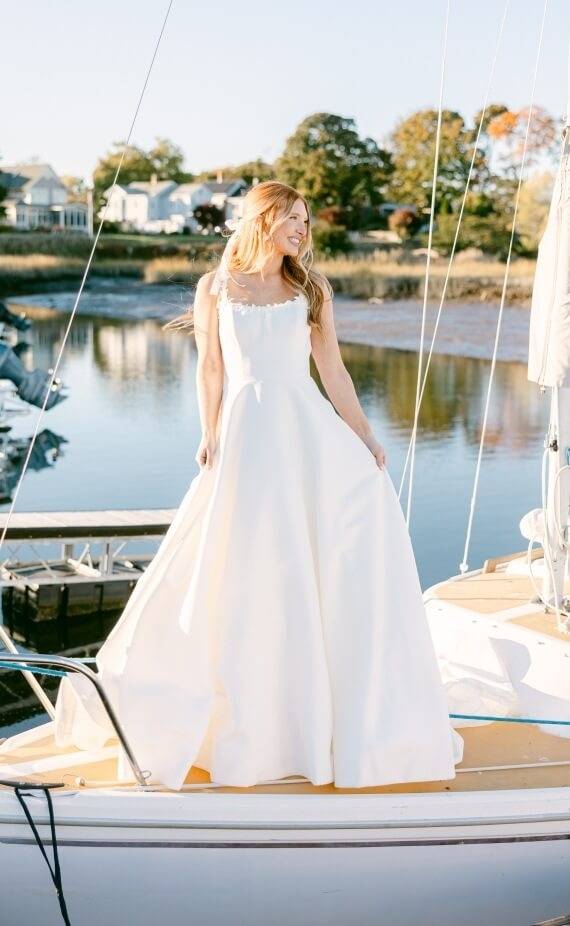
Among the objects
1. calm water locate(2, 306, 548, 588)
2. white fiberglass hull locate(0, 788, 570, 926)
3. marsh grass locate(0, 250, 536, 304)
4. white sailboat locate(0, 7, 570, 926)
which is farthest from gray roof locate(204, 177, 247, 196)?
white fiberglass hull locate(0, 788, 570, 926)

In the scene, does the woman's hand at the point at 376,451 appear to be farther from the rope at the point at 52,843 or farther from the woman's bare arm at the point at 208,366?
the rope at the point at 52,843

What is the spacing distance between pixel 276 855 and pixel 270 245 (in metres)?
1.84

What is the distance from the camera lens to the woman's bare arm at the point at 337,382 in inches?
158

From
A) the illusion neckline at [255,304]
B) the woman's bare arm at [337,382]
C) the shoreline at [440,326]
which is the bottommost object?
the shoreline at [440,326]

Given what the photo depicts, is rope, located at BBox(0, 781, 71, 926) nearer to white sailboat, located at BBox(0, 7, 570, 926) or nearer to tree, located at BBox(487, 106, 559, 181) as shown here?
white sailboat, located at BBox(0, 7, 570, 926)

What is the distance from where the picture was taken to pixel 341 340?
35.2 m

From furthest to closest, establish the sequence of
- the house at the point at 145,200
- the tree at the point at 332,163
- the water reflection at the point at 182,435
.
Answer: the house at the point at 145,200 < the tree at the point at 332,163 < the water reflection at the point at 182,435

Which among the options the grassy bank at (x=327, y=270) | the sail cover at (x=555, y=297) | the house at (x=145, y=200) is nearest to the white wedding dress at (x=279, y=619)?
the sail cover at (x=555, y=297)

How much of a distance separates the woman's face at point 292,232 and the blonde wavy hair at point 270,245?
0.01 metres

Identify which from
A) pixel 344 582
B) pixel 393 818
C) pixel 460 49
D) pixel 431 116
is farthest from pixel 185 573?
pixel 431 116

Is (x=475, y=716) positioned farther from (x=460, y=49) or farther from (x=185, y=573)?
(x=460, y=49)

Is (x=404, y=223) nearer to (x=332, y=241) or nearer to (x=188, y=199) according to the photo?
(x=332, y=241)

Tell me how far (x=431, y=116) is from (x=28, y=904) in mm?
39900

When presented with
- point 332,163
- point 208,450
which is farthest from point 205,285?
point 332,163
